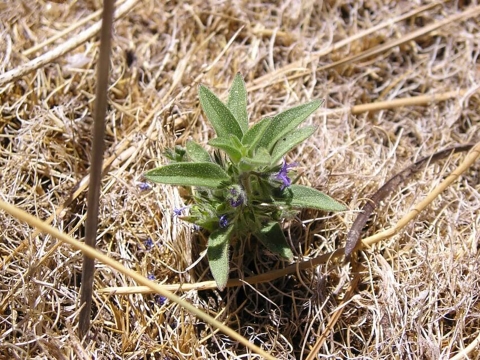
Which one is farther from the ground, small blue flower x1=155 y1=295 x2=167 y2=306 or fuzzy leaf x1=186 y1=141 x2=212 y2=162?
fuzzy leaf x1=186 y1=141 x2=212 y2=162

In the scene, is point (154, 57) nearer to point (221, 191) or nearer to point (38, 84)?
point (38, 84)

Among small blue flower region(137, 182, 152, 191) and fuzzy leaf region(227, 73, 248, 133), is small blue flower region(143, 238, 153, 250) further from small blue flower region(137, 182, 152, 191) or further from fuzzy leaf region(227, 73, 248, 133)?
fuzzy leaf region(227, 73, 248, 133)

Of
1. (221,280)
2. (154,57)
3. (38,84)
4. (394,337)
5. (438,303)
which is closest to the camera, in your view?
(221,280)

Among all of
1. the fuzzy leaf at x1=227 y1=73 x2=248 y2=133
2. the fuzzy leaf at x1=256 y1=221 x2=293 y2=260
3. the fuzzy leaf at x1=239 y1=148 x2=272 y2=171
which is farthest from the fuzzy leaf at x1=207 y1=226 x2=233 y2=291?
the fuzzy leaf at x1=227 y1=73 x2=248 y2=133

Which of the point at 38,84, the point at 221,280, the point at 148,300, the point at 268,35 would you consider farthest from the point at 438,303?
the point at 38,84

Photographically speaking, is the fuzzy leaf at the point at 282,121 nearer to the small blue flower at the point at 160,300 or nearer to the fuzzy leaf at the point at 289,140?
the fuzzy leaf at the point at 289,140

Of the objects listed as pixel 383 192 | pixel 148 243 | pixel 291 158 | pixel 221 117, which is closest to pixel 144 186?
pixel 148 243
